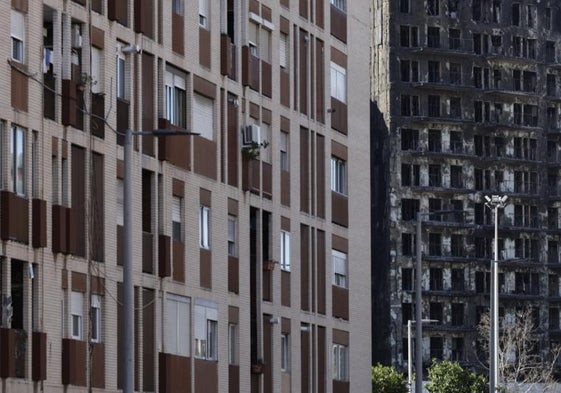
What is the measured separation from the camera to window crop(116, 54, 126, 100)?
4872cm

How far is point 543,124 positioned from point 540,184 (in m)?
4.69

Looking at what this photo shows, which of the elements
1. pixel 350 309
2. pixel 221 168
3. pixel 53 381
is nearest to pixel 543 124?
pixel 350 309

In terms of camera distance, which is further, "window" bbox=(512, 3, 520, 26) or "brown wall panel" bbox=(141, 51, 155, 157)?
"window" bbox=(512, 3, 520, 26)

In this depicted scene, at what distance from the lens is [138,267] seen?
49.5m

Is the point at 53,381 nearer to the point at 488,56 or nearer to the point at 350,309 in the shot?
the point at 350,309

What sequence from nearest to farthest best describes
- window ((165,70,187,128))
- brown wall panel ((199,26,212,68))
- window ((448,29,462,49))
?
window ((165,70,187,128)) < brown wall panel ((199,26,212,68)) < window ((448,29,462,49))

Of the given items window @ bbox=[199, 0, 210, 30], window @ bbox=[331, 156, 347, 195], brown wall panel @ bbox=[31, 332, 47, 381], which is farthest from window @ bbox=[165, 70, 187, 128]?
window @ bbox=[331, 156, 347, 195]

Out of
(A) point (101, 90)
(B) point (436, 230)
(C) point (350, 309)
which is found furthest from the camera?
(B) point (436, 230)

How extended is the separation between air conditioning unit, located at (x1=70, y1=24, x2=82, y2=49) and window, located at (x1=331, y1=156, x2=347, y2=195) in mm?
20188

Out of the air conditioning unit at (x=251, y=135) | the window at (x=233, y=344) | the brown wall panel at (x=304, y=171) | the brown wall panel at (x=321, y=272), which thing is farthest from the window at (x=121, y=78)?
the brown wall panel at (x=321, y=272)

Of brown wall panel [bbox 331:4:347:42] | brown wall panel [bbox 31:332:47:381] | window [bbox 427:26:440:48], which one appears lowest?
brown wall panel [bbox 31:332:47:381]

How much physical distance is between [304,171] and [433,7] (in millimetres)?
90162

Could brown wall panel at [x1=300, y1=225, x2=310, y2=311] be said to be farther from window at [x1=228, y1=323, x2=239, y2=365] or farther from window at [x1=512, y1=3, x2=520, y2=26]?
window at [x1=512, y1=3, x2=520, y2=26]

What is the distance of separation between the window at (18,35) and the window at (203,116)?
11.0m
